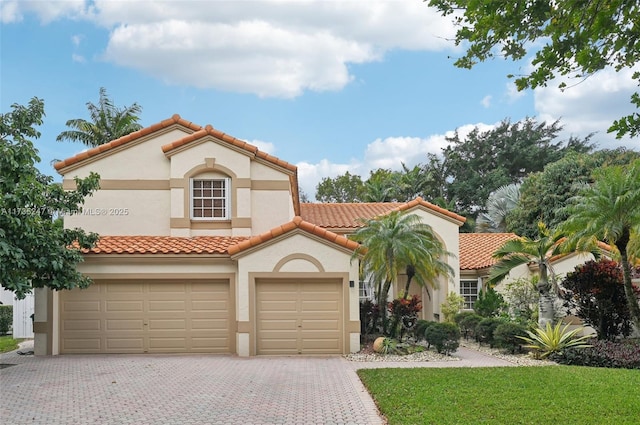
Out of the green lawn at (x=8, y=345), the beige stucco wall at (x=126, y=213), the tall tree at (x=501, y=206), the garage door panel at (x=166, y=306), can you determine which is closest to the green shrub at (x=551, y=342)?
the garage door panel at (x=166, y=306)

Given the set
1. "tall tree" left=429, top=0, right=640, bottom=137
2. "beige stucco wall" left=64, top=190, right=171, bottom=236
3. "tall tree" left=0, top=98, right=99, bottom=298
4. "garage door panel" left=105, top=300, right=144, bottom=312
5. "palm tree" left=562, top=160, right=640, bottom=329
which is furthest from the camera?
"beige stucco wall" left=64, top=190, right=171, bottom=236

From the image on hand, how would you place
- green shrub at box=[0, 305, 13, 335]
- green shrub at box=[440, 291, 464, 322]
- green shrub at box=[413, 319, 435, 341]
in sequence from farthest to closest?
green shrub at box=[0, 305, 13, 335], green shrub at box=[440, 291, 464, 322], green shrub at box=[413, 319, 435, 341]

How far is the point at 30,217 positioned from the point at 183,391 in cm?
580

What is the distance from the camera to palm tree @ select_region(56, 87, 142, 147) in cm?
3709

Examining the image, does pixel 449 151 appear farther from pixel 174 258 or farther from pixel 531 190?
pixel 174 258

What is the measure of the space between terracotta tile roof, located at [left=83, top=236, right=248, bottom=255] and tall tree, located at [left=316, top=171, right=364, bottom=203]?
32.5 metres

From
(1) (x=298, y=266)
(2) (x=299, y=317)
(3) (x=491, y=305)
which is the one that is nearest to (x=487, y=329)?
(3) (x=491, y=305)

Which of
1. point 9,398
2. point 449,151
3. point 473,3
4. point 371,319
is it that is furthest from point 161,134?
point 449,151

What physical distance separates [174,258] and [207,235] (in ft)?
7.86

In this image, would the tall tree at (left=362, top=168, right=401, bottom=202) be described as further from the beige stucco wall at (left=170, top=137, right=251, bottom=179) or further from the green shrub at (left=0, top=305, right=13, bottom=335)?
the green shrub at (left=0, top=305, right=13, bottom=335)

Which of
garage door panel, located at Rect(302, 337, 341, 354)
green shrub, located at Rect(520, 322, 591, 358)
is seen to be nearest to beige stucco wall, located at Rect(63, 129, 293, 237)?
garage door panel, located at Rect(302, 337, 341, 354)

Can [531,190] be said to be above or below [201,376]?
above

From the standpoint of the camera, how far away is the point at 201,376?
13445 mm

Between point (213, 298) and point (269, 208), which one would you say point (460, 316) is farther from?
point (213, 298)
